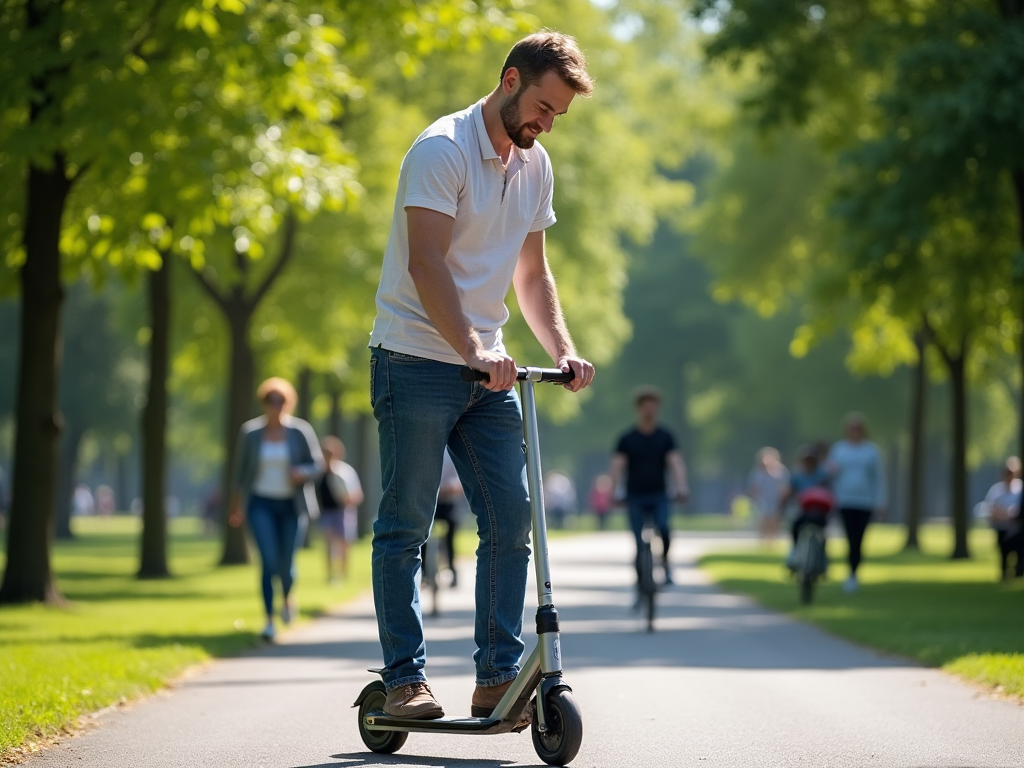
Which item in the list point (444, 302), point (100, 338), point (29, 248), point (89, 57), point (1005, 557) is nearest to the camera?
point (444, 302)

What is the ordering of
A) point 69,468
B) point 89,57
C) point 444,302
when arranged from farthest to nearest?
point 69,468 → point 89,57 → point 444,302

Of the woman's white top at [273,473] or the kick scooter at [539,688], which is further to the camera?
the woman's white top at [273,473]

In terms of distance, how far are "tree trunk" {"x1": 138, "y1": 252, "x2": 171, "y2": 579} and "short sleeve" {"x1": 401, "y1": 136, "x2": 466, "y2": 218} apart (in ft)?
54.1

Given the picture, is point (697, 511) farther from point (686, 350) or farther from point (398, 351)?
point (398, 351)

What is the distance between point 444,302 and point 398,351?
0.32 m

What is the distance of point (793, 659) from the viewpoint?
1127 centimetres

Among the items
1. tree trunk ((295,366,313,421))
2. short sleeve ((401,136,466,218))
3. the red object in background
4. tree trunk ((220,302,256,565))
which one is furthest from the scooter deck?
tree trunk ((295,366,313,421))

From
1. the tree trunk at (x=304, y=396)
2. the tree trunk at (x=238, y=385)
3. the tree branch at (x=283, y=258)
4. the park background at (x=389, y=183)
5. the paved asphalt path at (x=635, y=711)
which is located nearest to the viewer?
the paved asphalt path at (x=635, y=711)

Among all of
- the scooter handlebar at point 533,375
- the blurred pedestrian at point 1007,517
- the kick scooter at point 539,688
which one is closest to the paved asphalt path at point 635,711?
the kick scooter at point 539,688

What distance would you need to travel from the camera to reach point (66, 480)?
45.9 m

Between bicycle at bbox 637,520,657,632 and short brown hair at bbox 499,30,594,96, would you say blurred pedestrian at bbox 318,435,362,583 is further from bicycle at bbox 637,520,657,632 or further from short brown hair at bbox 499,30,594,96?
short brown hair at bbox 499,30,594,96

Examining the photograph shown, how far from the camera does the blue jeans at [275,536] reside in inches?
495

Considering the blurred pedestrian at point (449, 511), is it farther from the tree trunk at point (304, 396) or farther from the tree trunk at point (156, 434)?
the tree trunk at point (304, 396)

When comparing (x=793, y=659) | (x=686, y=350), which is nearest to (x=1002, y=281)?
(x=793, y=659)
